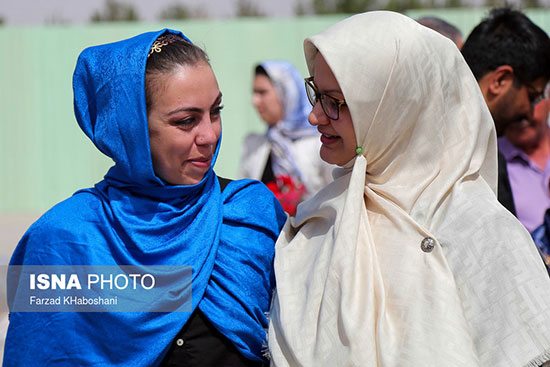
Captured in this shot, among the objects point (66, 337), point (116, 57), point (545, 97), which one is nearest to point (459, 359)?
point (66, 337)

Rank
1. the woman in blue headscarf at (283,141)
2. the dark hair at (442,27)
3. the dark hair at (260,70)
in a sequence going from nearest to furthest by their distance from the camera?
the dark hair at (442,27), the woman in blue headscarf at (283,141), the dark hair at (260,70)

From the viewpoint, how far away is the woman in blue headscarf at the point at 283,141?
4.97m

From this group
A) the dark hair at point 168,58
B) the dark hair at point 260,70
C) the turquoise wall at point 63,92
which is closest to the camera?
the dark hair at point 168,58

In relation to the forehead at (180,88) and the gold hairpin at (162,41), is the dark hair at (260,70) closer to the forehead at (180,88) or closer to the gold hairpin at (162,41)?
the gold hairpin at (162,41)

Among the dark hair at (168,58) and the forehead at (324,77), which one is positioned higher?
the dark hair at (168,58)

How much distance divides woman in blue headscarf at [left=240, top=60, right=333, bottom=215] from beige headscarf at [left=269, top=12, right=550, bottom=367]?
2250mm

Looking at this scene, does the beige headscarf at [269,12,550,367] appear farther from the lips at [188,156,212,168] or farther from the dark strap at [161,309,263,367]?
the lips at [188,156,212,168]

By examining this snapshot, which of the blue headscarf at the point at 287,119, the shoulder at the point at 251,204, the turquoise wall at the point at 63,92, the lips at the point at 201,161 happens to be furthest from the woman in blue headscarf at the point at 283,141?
the turquoise wall at the point at 63,92

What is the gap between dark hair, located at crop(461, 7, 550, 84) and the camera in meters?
3.22

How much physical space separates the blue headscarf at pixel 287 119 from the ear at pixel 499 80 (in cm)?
204

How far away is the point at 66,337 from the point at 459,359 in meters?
1.22

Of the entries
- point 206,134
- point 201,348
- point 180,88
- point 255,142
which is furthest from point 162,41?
point 255,142

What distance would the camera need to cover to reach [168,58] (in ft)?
7.56

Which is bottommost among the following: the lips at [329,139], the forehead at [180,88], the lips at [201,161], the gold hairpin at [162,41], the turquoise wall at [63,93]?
the turquoise wall at [63,93]
